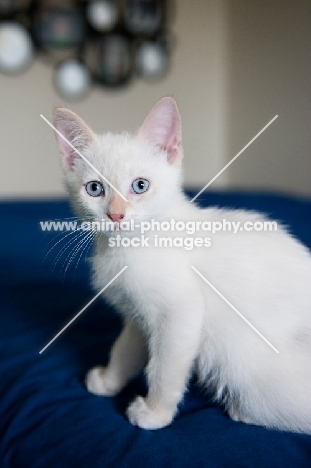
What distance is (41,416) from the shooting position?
0.77 m

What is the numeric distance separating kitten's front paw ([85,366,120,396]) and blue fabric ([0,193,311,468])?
1 cm

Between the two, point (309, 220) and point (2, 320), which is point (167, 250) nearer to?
point (2, 320)

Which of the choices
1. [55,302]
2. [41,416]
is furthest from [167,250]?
[55,302]

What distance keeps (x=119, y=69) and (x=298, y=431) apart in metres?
2.42

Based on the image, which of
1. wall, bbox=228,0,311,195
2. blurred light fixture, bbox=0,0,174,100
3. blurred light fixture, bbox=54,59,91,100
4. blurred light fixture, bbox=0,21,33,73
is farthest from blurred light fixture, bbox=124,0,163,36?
blurred light fixture, bbox=0,21,33,73

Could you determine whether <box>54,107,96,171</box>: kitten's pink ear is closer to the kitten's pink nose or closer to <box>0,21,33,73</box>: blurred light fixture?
the kitten's pink nose

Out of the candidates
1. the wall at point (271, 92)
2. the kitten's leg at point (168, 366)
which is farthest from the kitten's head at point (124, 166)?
the wall at point (271, 92)

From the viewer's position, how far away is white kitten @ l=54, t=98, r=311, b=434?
2.38 ft

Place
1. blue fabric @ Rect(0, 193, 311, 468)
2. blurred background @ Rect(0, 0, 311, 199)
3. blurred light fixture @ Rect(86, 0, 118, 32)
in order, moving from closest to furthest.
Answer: blue fabric @ Rect(0, 193, 311, 468), blurred background @ Rect(0, 0, 311, 199), blurred light fixture @ Rect(86, 0, 118, 32)

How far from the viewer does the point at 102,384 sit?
0.83 metres

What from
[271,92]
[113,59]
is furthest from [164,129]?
[113,59]

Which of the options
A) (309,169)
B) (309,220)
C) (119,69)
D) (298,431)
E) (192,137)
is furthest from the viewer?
(192,137)

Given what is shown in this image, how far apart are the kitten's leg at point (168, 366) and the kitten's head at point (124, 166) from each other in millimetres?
185

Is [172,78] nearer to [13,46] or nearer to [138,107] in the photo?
[138,107]
